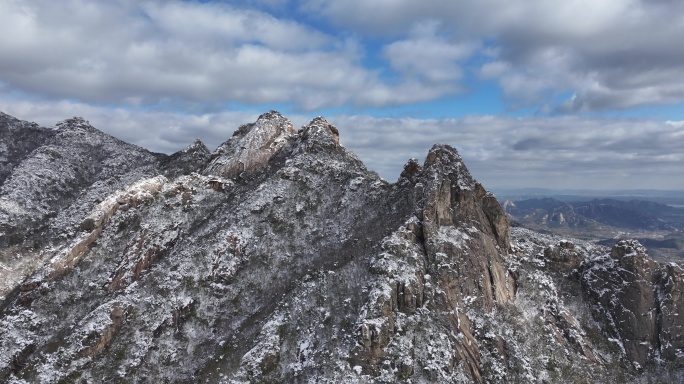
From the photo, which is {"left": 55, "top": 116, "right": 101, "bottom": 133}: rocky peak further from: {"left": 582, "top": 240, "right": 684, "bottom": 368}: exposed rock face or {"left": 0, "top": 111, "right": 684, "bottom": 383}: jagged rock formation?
{"left": 582, "top": 240, "right": 684, "bottom": 368}: exposed rock face

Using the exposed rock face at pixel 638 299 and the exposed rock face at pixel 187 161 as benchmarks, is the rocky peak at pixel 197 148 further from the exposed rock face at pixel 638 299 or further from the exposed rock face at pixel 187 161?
the exposed rock face at pixel 638 299

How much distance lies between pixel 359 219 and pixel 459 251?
17.9m

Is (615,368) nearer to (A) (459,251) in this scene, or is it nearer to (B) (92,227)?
(A) (459,251)

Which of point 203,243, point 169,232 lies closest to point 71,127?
point 169,232

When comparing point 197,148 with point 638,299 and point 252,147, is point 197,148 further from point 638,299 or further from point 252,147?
point 638,299

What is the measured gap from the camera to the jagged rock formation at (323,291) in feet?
178

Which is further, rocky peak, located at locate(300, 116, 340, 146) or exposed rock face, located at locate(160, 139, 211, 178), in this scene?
exposed rock face, located at locate(160, 139, 211, 178)

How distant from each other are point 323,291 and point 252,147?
41016 millimetres

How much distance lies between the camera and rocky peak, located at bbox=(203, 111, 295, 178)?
87.0 meters

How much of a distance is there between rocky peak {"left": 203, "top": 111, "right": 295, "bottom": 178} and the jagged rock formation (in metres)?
4.73

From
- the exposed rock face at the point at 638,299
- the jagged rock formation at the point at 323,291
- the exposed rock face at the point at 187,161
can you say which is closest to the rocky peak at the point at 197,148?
the exposed rock face at the point at 187,161

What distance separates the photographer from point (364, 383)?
1984 inches

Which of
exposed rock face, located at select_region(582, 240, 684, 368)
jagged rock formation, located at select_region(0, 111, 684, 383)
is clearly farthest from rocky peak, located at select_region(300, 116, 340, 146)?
exposed rock face, located at select_region(582, 240, 684, 368)

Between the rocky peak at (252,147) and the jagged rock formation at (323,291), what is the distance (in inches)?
186
